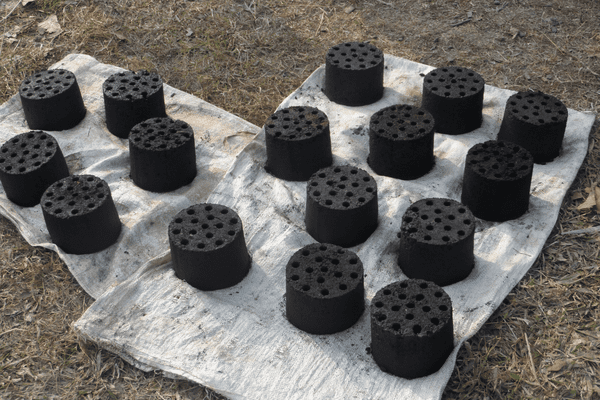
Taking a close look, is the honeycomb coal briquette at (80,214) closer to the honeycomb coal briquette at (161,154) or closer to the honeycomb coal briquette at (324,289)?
the honeycomb coal briquette at (161,154)

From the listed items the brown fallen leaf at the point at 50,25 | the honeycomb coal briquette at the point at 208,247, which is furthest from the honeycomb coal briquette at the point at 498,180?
the brown fallen leaf at the point at 50,25

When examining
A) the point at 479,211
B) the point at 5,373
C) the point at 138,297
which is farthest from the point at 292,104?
the point at 5,373

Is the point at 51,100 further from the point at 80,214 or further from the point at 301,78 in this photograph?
the point at 301,78

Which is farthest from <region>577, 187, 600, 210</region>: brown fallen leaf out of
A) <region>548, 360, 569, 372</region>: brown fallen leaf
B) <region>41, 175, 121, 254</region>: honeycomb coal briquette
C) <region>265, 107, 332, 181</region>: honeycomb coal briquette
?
<region>41, 175, 121, 254</region>: honeycomb coal briquette

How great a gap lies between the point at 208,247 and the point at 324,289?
0.69 m

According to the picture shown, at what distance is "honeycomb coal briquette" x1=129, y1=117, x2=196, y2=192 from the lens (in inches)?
165

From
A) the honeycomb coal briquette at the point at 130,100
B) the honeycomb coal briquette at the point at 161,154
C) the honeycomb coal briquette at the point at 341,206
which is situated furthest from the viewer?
the honeycomb coal briquette at the point at 130,100

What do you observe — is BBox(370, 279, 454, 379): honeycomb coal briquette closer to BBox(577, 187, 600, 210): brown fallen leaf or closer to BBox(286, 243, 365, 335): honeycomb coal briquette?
A: BBox(286, 243, 365, 335): honeycomb coal briquette

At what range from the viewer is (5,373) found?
11.0 ft

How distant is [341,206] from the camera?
3.71 metres

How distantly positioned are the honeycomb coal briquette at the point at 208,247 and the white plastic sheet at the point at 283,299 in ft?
0.29

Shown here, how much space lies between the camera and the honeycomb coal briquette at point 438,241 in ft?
11.4

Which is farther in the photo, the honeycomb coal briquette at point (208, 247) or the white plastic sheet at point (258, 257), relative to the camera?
the honeycomb coal briquette at point (208, 247)

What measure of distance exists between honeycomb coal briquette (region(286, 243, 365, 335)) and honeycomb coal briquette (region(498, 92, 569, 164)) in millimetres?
1636
